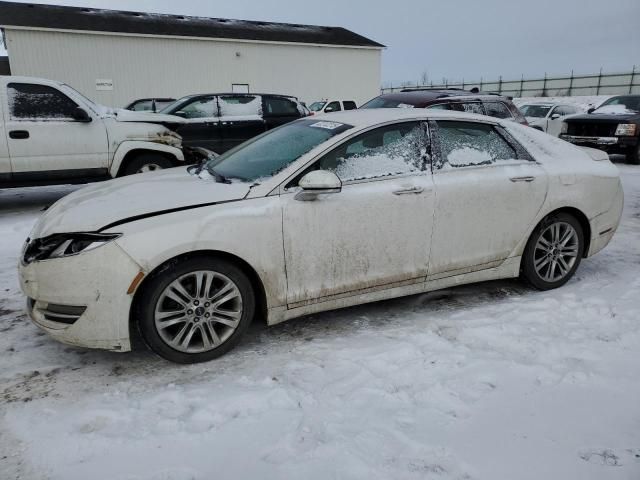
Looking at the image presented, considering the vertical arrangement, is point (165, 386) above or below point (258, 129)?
below

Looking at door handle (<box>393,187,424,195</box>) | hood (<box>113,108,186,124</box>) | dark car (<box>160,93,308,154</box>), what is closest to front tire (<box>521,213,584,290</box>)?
door handle (<box>393,187,424,195</box>)

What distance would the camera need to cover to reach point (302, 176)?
3.25 m

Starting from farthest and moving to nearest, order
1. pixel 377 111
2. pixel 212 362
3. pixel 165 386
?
pixel 377 111 < pixel 212 362 < pixel 165 386

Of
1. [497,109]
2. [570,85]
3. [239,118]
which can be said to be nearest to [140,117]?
[239,118]

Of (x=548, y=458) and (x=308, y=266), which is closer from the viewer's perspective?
(x=548, y=458)

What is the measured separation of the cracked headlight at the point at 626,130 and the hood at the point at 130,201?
11.5 m

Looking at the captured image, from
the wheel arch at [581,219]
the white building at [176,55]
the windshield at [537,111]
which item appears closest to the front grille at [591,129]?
the windshield at [537,111]

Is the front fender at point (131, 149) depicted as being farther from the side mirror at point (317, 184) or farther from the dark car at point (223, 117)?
the side mirror at point (317, 184)

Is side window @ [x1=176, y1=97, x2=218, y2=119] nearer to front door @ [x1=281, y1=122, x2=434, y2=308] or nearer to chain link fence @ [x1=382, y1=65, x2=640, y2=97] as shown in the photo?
front door @ [x1=281, y1=122, x2=434, y2=308]

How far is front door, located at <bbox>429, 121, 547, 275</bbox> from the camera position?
3.68m

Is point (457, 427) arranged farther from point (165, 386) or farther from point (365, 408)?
point (165, 386)

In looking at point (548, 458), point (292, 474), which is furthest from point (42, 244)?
point (548, 458)

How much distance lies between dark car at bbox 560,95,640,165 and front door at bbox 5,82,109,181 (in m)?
10.7

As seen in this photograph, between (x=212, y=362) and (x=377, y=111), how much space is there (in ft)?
7.44
